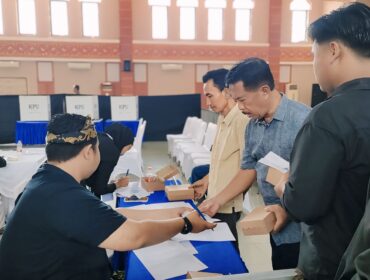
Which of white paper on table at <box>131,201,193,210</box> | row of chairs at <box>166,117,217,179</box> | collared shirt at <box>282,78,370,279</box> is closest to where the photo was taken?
collared shirt at <box>282,78,370,279</box>

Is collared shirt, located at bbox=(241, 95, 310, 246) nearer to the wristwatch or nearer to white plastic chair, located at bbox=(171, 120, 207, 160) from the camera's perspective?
the wristwatch

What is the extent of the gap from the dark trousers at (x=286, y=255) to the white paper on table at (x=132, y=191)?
841mm

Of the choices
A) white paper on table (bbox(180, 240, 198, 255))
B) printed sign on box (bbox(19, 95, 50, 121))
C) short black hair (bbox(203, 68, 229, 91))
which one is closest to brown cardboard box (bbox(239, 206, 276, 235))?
white paper on table (bbox(180, 240, 198, 255))

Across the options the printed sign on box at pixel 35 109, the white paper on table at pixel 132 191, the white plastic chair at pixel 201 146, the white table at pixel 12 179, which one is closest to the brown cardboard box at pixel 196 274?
the white paper on table at pixel 132 191

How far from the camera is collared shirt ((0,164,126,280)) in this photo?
3.19 feet

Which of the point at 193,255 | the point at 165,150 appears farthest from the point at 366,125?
the point at 165,150

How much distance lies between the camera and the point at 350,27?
0.82 meters

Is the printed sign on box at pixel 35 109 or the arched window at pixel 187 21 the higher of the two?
the arched window at pixel 187 21

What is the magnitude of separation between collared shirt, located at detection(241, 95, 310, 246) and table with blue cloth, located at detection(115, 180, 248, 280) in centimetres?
24

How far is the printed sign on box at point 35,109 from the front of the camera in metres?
7.46

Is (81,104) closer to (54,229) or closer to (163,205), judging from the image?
(163,205)

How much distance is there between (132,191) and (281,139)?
3.30ft

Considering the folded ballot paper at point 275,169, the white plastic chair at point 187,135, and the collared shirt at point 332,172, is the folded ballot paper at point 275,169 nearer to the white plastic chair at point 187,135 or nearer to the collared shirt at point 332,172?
the collared shirt at point 332,172

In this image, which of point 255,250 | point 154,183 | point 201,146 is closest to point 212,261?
point 154,183
